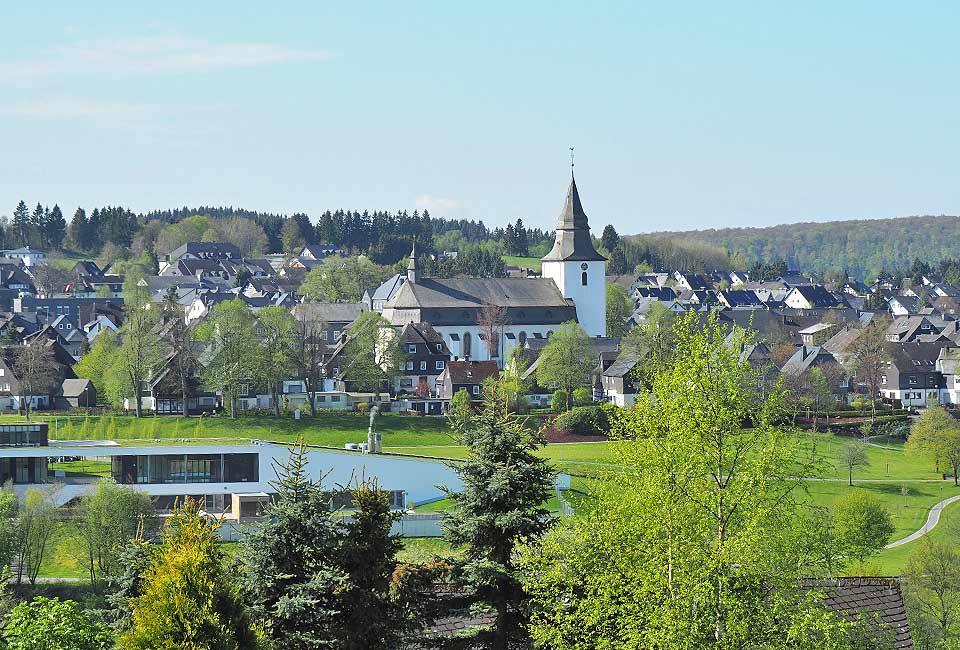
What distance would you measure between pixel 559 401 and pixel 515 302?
2250 centimetres

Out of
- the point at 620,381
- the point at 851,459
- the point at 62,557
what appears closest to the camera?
the point at 62,557

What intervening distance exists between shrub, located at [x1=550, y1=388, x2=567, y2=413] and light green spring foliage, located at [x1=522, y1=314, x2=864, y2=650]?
49.6 metres

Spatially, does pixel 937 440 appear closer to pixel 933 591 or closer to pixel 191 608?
pixel 933 591

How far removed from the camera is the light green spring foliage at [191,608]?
50.0 feet

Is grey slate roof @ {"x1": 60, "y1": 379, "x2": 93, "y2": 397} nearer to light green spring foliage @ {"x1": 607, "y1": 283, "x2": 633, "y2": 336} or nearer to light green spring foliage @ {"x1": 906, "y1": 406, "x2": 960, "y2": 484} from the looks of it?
light green spring foliage @ {"x1": 906, "y1": 406, "x2": 960, "y2": 484}

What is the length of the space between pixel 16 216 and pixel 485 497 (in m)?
166

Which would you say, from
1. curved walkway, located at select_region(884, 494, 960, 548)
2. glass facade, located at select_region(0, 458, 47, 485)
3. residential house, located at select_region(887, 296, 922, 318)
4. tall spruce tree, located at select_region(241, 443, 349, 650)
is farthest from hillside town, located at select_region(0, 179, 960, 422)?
tall spruce tree, located at select_region(241, 443, 349, 650)

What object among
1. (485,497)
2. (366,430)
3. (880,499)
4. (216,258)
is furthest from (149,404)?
(216,258)

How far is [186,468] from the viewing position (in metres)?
47.5

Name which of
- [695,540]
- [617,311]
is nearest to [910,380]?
[617,311]

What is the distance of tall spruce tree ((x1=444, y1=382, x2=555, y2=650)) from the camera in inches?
754

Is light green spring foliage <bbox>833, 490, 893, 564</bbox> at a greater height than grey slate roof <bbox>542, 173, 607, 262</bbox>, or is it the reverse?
grey slate roof <bbox>542, 173, 607, 262</bbox>

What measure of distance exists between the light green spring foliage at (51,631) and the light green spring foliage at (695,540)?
5.61 meters

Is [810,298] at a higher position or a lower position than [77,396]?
higher
